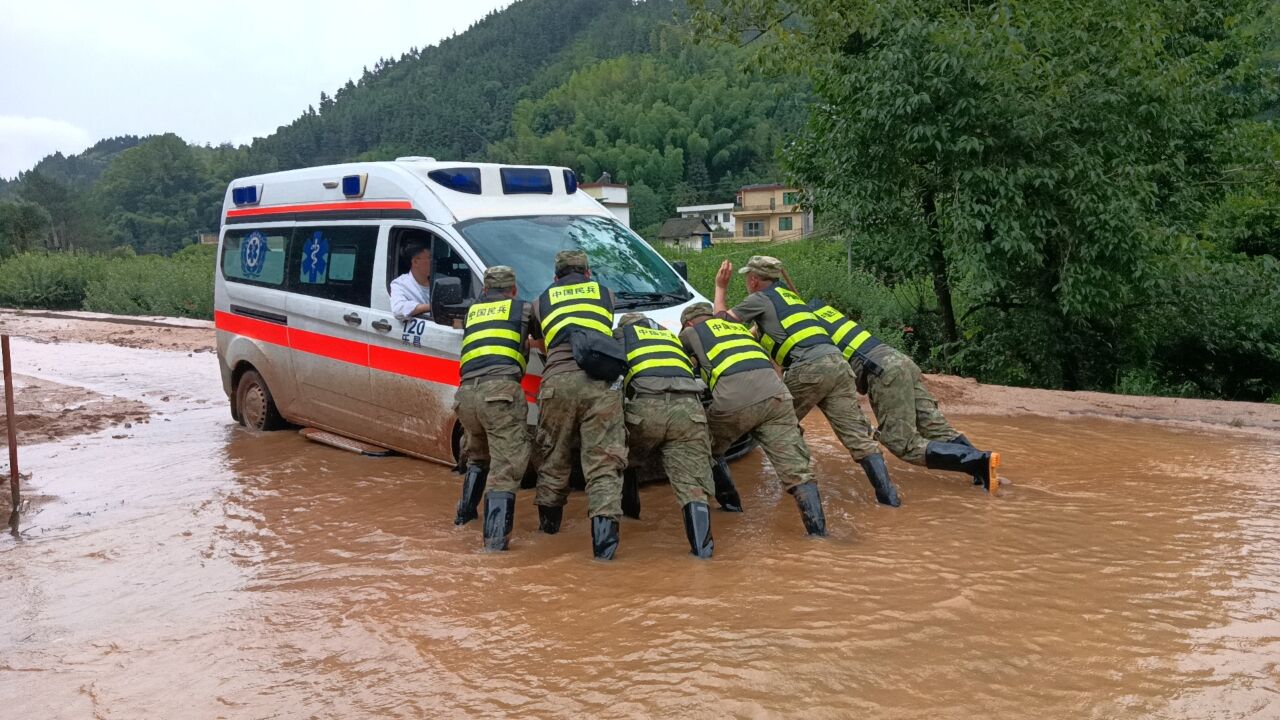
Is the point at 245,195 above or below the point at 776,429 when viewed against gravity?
above

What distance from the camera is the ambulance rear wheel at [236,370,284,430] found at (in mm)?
8969

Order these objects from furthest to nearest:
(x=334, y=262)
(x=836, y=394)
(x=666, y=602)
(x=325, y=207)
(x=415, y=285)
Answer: (x=325, y=207) → (x=334, y=262) → (x=415, y=285) → (x=836, y=394) → (x=666, y=602)

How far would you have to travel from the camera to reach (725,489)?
631cm

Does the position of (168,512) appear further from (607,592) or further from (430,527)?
(607,592)

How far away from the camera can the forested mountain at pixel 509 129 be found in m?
98.3

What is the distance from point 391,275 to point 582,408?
251 centimetres

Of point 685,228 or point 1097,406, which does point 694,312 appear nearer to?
point 1097,406

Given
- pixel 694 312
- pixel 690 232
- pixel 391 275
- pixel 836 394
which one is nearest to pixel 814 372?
pixel 836 394

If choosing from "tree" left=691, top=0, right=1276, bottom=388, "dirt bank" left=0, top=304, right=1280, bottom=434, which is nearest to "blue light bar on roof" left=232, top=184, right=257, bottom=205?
"tree" left=691, top=0, right=1276, bottom=388

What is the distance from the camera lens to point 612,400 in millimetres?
→ 5637

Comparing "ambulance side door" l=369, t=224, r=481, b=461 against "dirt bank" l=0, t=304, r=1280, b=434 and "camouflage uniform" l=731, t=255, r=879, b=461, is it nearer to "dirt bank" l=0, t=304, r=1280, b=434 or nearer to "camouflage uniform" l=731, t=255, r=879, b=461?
"camouflage uniform" l=731, t=255, r=879, b=461

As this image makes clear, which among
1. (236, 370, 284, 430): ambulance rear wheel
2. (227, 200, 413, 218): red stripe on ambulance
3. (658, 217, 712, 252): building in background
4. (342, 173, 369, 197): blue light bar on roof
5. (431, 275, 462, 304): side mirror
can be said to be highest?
(658, 217, 712, 252): building in background

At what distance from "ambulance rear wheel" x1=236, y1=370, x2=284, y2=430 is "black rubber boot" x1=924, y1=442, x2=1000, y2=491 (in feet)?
18.6

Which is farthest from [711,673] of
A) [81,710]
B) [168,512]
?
[168,512]
